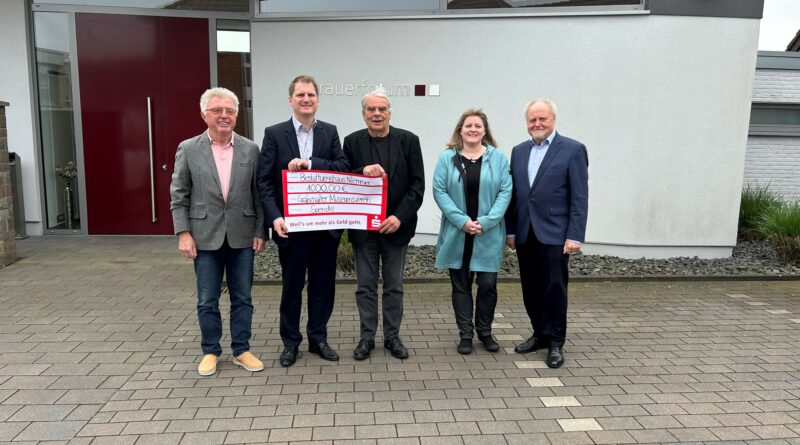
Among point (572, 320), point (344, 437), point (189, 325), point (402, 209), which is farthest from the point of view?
point (572, 320)

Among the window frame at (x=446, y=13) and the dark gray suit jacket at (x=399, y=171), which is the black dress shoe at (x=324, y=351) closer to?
the dark gray suit jacket at (x=399, y=171)

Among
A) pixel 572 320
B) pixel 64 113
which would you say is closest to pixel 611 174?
pixel 572 320

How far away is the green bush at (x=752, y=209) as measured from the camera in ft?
28.1

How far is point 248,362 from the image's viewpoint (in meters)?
4.05

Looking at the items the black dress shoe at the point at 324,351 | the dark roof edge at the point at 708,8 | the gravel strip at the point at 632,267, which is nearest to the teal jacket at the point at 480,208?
the black dress shoe at the point at 324,351

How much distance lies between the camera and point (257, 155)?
4055mm

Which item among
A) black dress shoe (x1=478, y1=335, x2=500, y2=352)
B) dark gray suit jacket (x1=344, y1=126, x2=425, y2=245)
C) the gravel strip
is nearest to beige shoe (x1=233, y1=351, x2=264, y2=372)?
dark gray suit jacket (x1=344, y1=126, x2=425, y2=245)

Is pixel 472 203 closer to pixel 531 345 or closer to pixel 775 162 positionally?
pixel 531 345

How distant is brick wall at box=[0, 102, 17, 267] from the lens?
682 centimetres

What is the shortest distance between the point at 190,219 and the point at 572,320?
3.51 metres

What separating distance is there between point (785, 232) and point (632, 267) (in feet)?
7.00

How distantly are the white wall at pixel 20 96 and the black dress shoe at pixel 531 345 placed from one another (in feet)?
25.6

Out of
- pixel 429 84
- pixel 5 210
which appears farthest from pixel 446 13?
pixel 5 210

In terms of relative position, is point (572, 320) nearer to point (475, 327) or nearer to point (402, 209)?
point (475, 327)
